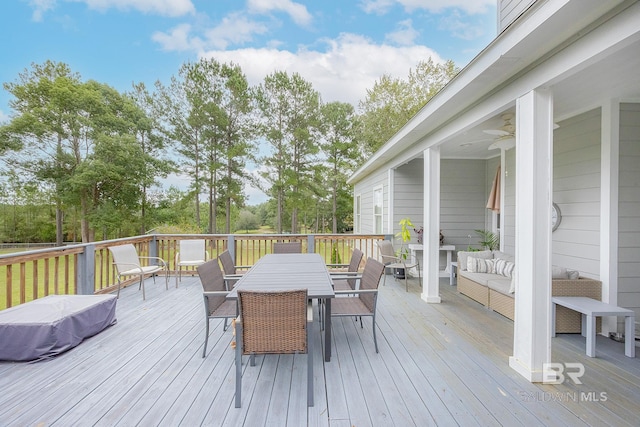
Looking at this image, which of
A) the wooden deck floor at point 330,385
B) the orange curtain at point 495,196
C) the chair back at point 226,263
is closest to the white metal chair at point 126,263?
the wooden deck floor at point 330,385

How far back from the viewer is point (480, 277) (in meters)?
4.45

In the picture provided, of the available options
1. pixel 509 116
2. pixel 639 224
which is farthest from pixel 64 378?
pixel 639 224

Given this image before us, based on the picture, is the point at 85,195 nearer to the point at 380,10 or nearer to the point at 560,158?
the point at 380,10

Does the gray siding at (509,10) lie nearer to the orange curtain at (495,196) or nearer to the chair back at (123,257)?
the orange curtain at (495,196)

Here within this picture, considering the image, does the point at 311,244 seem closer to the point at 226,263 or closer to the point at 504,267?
the point at 226,263

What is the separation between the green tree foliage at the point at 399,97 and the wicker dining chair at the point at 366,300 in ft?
39.6

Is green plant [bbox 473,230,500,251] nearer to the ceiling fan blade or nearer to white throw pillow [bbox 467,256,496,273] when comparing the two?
white throw pillow [bbox 467,256,496,273]

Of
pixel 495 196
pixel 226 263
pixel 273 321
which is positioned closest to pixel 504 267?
pixel 495 196

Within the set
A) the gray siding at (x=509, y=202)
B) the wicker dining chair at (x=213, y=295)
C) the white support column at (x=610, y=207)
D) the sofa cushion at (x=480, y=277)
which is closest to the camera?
the wicker dining chair at (x=213, y=295)

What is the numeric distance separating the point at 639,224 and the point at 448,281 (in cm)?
325

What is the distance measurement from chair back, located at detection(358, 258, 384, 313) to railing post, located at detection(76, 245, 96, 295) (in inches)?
162

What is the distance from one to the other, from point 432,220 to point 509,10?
318cm

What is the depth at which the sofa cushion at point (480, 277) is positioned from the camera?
431 cm

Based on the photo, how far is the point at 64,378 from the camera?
235cm
